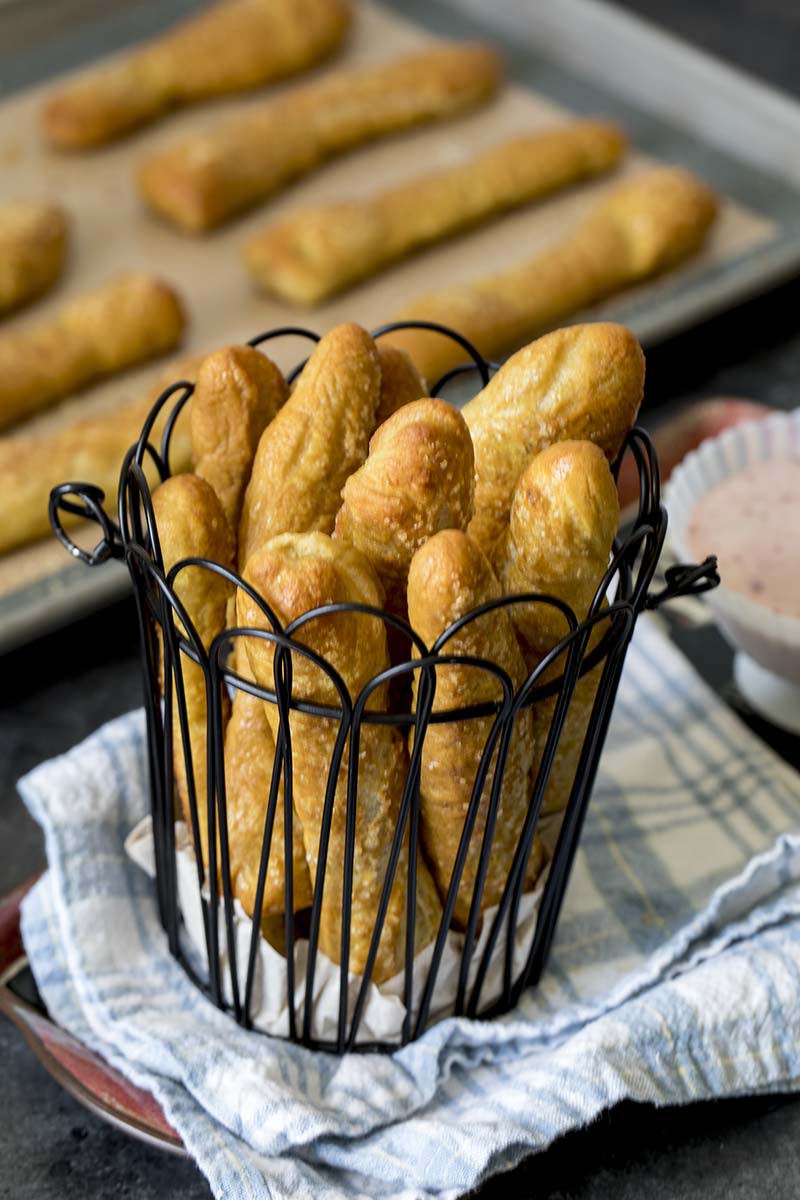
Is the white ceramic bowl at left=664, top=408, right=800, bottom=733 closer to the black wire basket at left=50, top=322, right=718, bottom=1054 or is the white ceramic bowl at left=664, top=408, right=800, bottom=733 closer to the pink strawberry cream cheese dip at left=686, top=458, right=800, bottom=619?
the pink strawberry cream cheese dip at left=686, top=458, right=800, bottom=619

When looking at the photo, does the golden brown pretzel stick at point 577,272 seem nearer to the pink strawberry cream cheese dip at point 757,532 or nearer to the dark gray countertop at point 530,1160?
the dark gray countertop at point 530,1160

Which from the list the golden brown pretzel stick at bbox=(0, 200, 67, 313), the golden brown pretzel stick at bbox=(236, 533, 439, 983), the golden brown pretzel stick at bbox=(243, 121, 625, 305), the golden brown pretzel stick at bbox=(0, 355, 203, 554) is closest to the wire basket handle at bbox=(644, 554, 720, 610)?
the golden brown pretzel stick at bbox=(236, 533, 439, 983)

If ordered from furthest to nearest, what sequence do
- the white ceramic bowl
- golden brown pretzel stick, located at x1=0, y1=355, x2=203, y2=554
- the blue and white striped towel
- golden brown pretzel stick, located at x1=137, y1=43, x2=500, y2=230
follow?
golden brown pretzel stick, located at x1=137, y1=43, x2=500, y2=230 < golden brown pretzel stick, located at x1=0, y1=355, x2=203, y2=554 < the white ceramic bowl < the blue and white striped towel

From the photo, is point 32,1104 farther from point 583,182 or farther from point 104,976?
point 583,182

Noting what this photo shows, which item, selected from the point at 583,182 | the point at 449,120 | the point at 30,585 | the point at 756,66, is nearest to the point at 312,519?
the point at 30,585

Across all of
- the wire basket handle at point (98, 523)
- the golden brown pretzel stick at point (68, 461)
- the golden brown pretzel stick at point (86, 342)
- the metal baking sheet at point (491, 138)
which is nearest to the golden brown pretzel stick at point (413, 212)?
the metal baking sheet at point (491, 138)
